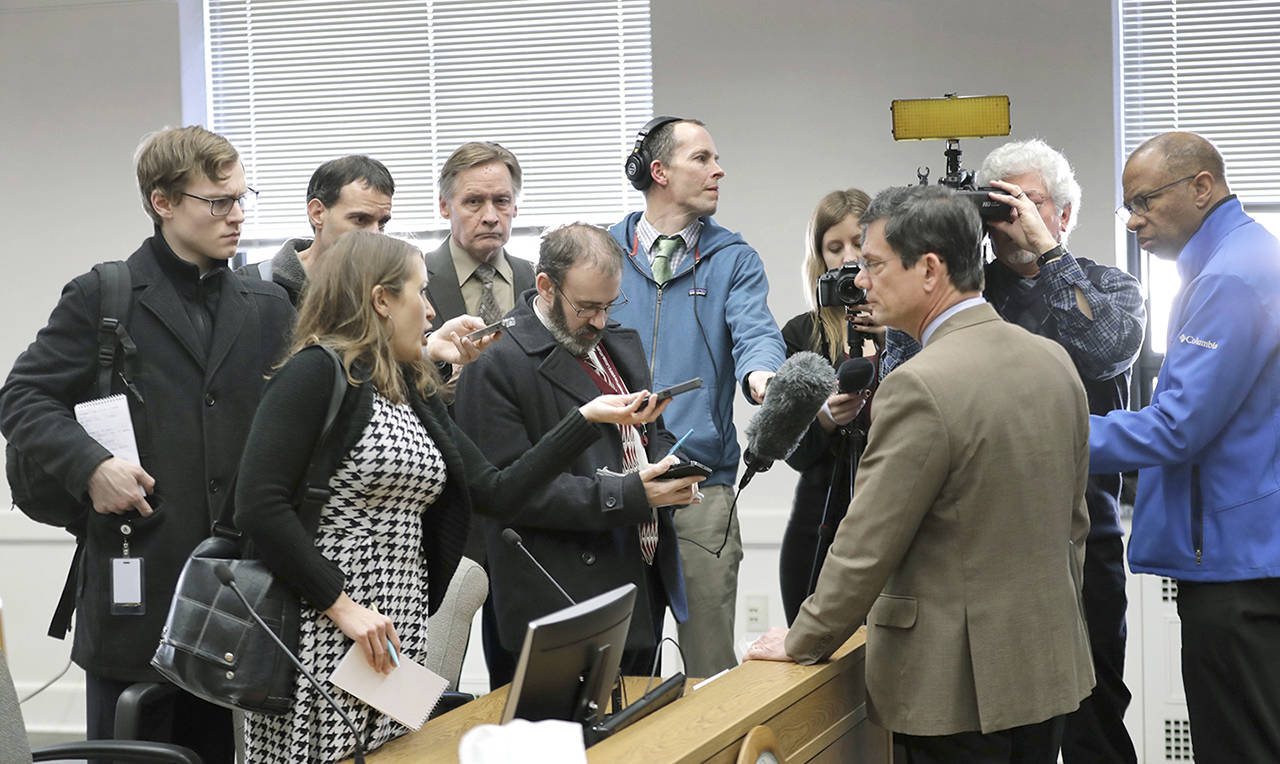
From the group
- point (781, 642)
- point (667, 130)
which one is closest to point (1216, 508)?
point (781, 642)

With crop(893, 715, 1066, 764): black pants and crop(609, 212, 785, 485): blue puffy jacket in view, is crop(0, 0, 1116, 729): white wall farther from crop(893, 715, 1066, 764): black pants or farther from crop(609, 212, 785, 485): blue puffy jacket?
crop(893, 715, 1066, 764): black pants

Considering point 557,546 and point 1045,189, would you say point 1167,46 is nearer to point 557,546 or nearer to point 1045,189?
point 1045,189

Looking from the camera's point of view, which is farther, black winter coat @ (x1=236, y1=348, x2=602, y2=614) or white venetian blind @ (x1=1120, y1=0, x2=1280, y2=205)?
white venetian blind @ (x1=1120, y1=0, x2=1280, y2=205)

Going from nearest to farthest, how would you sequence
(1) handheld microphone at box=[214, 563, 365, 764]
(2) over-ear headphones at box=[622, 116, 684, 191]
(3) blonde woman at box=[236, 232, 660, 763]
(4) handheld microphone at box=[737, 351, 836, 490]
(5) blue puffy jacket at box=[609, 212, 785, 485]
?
1. (1) handheld microphone at box=[214, 563, 365, 764]
2. (3) blonde woman at box=[236, 232, 660, 763]
3. (4) handheld microphone at box=[737, 351, 836, 490]
4. (5) blue puffy jacket at box=[609, 212, 785, 485]
5. (2) over-ear headphones at box=[622, 116, 684, 191]

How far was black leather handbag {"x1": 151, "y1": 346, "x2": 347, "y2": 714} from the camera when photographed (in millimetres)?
1948

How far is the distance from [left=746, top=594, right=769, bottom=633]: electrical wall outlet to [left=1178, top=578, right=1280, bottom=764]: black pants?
1.91 metres

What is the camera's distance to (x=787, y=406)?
2.61 m

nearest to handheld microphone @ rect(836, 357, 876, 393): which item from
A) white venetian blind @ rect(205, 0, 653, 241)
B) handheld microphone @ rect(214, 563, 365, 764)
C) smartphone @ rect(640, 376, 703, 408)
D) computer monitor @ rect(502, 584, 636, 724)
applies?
smartphone @ rect(640, 376, 703, 408)

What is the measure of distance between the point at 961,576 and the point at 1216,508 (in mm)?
921

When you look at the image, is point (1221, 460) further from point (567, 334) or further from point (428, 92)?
point (428, 92)

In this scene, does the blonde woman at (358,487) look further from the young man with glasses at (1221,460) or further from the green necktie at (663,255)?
the young man with glasses at (1221,460)

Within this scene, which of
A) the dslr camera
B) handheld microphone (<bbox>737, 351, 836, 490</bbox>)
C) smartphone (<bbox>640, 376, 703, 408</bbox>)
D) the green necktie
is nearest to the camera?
smartphone (<bbox>640, 376, 703, 408</bbox>)

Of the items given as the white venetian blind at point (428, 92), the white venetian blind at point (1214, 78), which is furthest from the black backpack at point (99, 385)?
the white venetian blind at point (1214, 78)

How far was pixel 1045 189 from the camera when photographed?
3.06 metres
